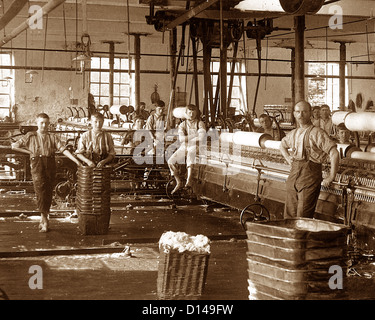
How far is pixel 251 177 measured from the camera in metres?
9.41

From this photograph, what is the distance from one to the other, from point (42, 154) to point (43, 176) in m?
0.30

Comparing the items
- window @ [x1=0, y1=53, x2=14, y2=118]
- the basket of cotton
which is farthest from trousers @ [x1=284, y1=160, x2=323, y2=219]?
window @ [x1=0, y1=53, x2=14, y2=118]

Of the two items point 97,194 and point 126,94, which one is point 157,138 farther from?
point 126,94

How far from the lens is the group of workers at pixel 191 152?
22.8 ft

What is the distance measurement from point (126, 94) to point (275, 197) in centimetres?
2025

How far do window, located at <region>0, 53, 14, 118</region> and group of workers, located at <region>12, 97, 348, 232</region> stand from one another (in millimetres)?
14501

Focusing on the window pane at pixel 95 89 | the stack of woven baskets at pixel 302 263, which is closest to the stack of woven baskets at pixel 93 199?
the stack of woven baskets at pixel 302 263

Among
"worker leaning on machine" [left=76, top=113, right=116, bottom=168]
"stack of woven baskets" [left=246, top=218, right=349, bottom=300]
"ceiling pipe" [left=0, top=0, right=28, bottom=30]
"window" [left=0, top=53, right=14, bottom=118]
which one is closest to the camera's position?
"stack of woven baskets" [left=246, top=218, right=349, bottom=300]

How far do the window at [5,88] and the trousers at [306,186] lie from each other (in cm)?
2060

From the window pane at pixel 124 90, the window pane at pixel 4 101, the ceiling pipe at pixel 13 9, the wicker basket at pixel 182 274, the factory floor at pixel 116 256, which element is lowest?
the factory floor at pixel 116 256

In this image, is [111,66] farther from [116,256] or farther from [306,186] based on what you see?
[306,186]

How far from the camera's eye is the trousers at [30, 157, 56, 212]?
859 centimetres

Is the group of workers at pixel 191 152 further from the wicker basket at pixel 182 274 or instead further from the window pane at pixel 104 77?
the window pane at pixel 104 77

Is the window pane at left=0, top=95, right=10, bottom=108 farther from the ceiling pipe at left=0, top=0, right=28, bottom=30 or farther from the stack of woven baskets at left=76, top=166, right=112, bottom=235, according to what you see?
the stack of woven baskets at left=76, top=166, right=112, bottom=235
